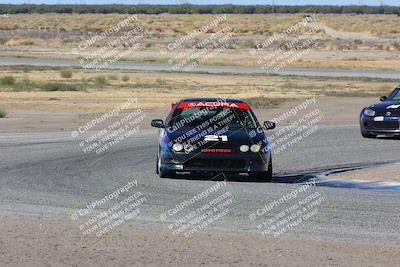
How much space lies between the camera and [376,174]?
19.1 meters

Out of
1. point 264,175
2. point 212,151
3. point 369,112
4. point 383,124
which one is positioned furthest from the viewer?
point 369,112

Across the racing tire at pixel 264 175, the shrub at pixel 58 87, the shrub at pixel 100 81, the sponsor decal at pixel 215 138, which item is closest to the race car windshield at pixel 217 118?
the sponsor decal at pixel 215 138

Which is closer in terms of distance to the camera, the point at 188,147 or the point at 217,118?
the point at 188,147

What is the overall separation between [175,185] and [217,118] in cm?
203

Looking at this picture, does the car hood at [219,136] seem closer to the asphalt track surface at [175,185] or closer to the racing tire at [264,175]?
the racing tire at [264,175]

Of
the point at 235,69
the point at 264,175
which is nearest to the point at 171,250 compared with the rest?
the point at 264,175

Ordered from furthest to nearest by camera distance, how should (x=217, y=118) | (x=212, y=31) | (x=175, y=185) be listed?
(x=212, y=31) < (x=217, y=118) < (x=175, y=185)

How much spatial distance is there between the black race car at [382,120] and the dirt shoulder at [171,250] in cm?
1490

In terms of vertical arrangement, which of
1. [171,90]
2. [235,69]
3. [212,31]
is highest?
[171,90]

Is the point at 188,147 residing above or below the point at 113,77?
above

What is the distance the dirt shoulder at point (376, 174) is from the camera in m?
18.6

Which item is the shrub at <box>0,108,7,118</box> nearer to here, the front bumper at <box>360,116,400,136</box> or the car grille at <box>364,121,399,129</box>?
the front bumper at <box>360,116,400,136</box>

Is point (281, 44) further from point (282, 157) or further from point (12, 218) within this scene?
point (12, 218)

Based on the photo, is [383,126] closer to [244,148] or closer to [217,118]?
[217,118]
